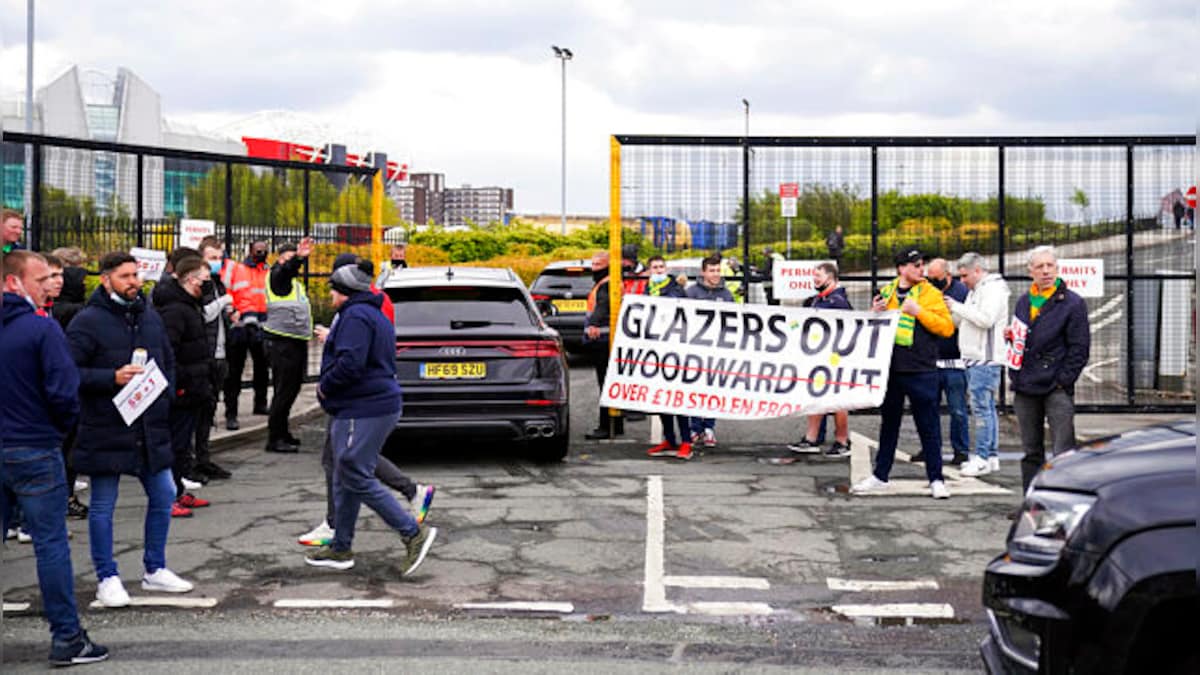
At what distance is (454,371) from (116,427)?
170 inches

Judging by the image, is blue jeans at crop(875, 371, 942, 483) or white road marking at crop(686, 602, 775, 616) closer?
white road marking at crop(686, 602, 775, 616)

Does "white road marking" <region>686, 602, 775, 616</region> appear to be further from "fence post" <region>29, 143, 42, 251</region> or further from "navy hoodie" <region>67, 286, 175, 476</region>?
"fence post" <region>29, 143, 42, 251</region>

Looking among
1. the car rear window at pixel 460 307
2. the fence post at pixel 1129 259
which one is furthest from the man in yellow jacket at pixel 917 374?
the fence post at pixel 1129 259

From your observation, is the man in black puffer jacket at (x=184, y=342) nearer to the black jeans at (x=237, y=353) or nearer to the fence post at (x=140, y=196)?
the black jeans at (x=237, y=353)

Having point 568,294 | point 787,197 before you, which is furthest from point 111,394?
point 568,294

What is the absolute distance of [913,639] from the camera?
269 inches

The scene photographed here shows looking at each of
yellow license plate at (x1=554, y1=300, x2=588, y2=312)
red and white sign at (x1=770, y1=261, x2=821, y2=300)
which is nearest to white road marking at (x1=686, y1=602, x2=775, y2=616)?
red and white sign at (x1=770, y1=261, x2=821, y2=300)

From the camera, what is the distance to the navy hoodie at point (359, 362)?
26.5ft

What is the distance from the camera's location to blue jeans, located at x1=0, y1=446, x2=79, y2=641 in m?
6.56

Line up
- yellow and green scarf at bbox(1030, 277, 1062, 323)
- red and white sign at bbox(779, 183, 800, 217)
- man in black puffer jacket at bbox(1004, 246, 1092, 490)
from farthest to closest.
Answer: red and white sign at bbox(779, 183, 800, 217) → yellow and green scarf at bbox(1030, 277, 1062, 323) → man in black puffer jacket at bbox(1004, 246, 1092, 490)

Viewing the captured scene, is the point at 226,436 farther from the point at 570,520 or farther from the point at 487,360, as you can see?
the point at 570,520

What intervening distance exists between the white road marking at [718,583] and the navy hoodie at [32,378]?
3389 millimetres

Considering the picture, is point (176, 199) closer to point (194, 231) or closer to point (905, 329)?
point (194, 231)

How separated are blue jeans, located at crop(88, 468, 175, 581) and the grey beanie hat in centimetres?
140
